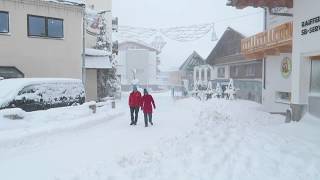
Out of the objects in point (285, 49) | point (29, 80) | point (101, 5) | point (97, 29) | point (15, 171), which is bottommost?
point (15, 171)

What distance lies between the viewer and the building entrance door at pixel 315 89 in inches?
489

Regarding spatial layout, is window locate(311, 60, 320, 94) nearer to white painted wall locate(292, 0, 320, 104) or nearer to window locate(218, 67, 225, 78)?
white painted wall locate(292, 0, 320, 104)

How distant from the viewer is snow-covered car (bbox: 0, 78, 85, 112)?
1400 cm

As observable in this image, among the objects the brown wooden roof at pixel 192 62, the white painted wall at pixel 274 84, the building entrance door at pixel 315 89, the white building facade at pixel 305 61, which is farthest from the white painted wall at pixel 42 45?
the brown wooden roof at pixel 192 62

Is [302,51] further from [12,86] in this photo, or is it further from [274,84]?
[12,86]

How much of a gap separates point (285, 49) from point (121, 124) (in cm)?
788

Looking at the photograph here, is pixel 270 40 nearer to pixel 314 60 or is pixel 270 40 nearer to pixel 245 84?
pixel 314 60

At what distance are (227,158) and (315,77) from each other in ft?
19.6

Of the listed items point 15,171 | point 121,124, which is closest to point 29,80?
point 121,124

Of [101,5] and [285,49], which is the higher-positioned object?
[101,5]

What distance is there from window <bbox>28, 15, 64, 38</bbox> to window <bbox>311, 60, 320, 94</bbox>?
16.5m

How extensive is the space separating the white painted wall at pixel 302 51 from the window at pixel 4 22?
16.0 m

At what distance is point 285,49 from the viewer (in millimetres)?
17438

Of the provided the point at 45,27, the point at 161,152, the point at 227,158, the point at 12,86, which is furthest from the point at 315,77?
the point at 45,27
